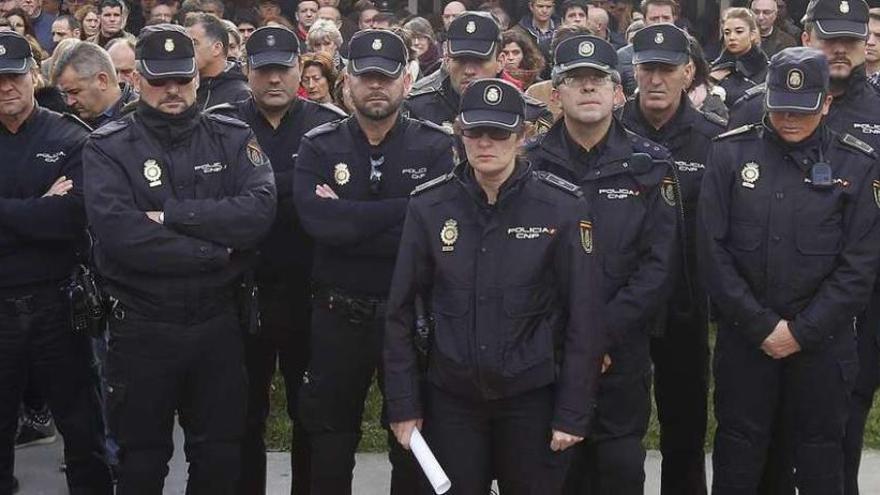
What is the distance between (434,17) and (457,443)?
946cm

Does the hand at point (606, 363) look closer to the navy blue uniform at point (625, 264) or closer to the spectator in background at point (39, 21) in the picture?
the navy blue uniform at point (625, 264)

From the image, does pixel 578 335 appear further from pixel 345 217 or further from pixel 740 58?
pixel 740 58

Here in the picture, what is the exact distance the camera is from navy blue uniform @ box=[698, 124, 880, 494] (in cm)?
510

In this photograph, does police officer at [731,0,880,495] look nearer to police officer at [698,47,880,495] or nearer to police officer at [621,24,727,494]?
police officer at [621,24,727,494]

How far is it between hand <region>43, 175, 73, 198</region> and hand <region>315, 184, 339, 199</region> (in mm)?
1093

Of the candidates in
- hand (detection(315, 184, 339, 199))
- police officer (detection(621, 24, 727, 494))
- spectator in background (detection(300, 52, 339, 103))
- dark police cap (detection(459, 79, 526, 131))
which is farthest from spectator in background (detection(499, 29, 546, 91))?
dark police cap (detection(459, 79, 526, 131))

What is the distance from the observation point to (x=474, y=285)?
456cm

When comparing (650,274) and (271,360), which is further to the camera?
(271,360)

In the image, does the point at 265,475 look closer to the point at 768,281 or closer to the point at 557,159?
the point at 557,159

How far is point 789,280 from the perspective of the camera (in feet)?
16.8

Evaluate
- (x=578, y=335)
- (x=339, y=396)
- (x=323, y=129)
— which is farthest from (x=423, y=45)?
(x=578, y=335)

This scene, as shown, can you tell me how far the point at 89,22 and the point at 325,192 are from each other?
22.6ft

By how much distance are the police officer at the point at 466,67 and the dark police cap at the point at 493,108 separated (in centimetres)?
157

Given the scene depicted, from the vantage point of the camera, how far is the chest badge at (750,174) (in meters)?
5.20
